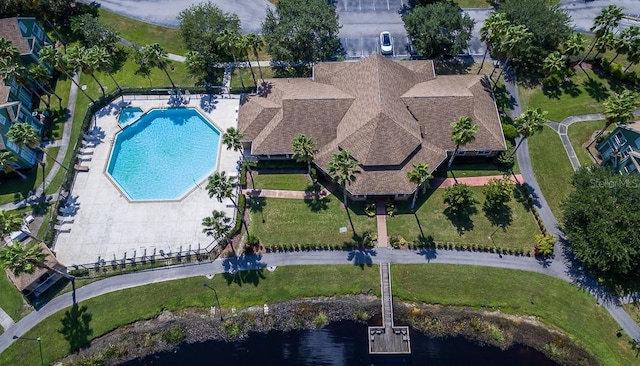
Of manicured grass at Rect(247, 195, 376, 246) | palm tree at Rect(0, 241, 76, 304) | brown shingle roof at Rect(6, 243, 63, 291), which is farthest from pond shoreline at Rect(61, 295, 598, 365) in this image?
palm tree at Rect(0, 241, 76, 304)

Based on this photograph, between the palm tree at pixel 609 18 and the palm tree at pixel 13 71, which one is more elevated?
the palm tree at pixel 609 18

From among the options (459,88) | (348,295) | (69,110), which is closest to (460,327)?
(348,295)

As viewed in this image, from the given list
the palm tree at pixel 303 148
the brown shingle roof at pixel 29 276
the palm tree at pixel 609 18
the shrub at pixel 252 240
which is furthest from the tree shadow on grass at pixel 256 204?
the palm tree at pixel 609 18

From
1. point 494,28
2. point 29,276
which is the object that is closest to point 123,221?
point 29,276

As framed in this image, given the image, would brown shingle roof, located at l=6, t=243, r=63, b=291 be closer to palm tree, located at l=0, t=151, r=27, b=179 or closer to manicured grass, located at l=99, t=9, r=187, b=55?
palm tree, located at l=0, t=151, r=27, b=179

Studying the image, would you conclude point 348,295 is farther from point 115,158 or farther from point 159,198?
point 115,158

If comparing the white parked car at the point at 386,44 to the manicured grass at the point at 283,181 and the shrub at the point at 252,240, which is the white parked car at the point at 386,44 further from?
the shrub at the point at 252,240

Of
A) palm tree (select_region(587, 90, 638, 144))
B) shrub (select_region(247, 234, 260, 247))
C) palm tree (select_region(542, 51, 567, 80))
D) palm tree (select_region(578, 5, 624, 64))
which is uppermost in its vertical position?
palm tree (select_region(578, 5, 624, 64))
